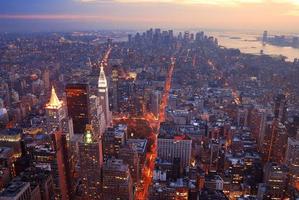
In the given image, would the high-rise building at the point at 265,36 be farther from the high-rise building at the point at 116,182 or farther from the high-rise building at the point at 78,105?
the high-rise building at the point at 116,182

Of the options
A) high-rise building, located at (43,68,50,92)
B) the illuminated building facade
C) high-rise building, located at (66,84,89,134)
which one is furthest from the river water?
the illuminated building facade

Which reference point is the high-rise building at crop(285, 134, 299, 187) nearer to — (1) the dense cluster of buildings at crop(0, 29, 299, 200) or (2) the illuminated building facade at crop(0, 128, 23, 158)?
(1) the dense cluster of buildings at crop(0, 29, 299, 200)

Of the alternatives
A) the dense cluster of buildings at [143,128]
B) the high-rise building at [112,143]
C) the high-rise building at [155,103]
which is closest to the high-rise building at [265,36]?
the dense cluster of buildings at [143,128]

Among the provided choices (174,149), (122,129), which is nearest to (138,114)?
(122,129)

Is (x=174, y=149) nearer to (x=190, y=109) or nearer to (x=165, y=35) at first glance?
(x=190, y=109)

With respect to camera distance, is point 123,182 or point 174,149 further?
point 174,149

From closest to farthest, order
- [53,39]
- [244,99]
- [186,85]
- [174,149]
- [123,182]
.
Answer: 1. [123,182]
2. [174,149]
3. [244,99]
4. [186,85]
5. [53,39]
